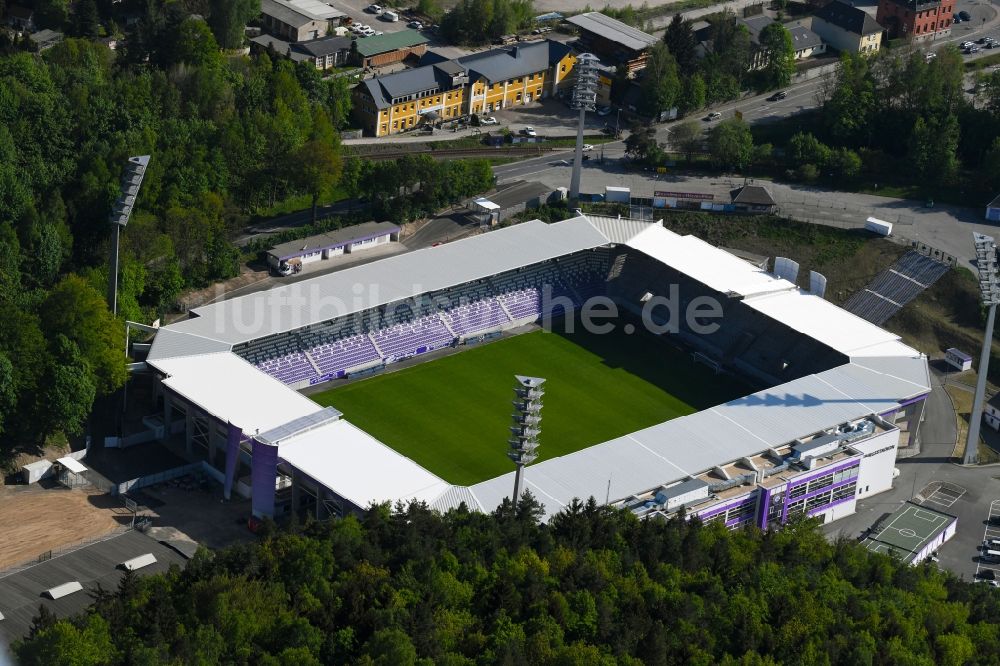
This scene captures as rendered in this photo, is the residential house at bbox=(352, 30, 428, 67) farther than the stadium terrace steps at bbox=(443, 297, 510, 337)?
Yes

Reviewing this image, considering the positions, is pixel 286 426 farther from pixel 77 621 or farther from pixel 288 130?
pixel 288 130

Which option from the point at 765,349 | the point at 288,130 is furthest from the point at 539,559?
the point at 288,130

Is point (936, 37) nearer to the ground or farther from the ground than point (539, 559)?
farther from the ground

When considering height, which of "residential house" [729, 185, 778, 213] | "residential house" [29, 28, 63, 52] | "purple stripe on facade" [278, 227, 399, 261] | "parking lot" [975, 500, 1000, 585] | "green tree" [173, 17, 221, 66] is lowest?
"parking lot" [975, 500, 1000, 585]

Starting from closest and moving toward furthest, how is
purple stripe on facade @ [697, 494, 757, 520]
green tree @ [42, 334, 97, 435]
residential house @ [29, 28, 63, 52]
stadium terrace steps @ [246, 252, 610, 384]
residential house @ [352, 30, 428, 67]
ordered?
purple stripe on facade @ [697, 494, 757, 520]
green tree @ [42, 334, 97, 435]
stadium terrace steps @ [246, 252, 610, 384]
residential house @ [29, 28, 63, 52]
residential house @ [352, 30, 428, 67]

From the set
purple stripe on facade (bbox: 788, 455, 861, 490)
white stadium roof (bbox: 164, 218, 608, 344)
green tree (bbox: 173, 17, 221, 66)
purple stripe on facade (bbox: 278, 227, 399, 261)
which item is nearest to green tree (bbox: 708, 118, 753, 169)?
white stadium roof (bbox: 164, 218, 608, 344)

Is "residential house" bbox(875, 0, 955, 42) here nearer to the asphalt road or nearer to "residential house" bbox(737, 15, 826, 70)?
"residential house" bbox(737, 15, 826, 70)
